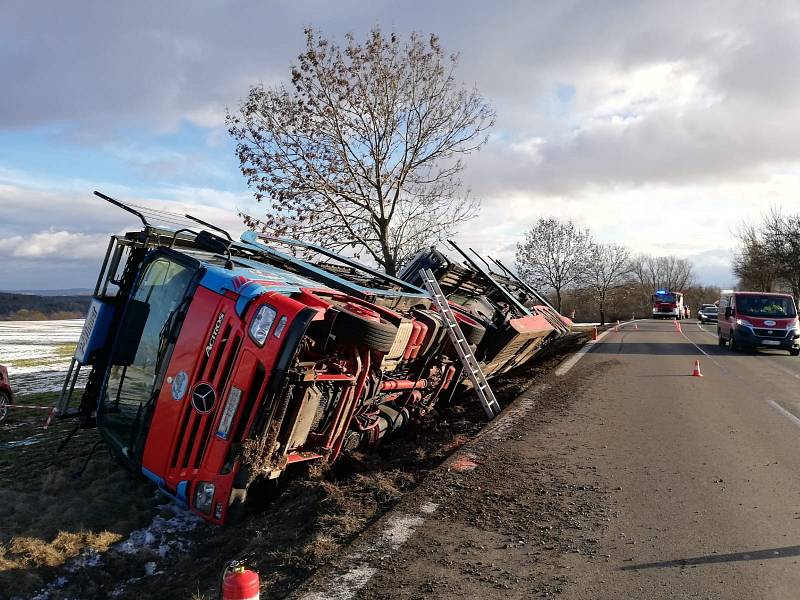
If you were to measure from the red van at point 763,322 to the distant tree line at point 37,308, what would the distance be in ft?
149

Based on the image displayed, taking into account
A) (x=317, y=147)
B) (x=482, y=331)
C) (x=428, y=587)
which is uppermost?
(x=317, y=147)

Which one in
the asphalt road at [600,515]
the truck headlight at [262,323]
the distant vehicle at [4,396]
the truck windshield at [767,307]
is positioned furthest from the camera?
the truck windshield at [767,307]

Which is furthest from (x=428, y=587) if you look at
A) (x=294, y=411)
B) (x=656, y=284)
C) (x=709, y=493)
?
(x=656, y=284)

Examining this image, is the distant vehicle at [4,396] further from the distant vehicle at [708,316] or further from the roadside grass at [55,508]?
the distant vehicle at [708,316]

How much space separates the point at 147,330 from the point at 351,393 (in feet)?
6.00

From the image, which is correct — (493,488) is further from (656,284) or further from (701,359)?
(656,284)

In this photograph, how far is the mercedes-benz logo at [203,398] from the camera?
4371 millimetres

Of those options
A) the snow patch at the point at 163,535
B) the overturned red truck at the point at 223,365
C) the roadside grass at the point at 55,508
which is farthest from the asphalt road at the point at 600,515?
the roadside grass at the point at 55,508

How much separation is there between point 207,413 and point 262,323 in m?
0.77

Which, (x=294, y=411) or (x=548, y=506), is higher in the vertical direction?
(x=294, y=411)

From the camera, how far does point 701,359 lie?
15.5 metres

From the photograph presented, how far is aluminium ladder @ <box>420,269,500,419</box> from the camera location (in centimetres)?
695

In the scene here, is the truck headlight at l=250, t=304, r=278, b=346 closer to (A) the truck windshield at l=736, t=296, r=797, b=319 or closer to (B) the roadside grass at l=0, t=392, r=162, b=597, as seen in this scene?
(B) the roadside grass at l=0, t=392, r=162, b=597

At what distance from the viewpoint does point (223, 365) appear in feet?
14.3
